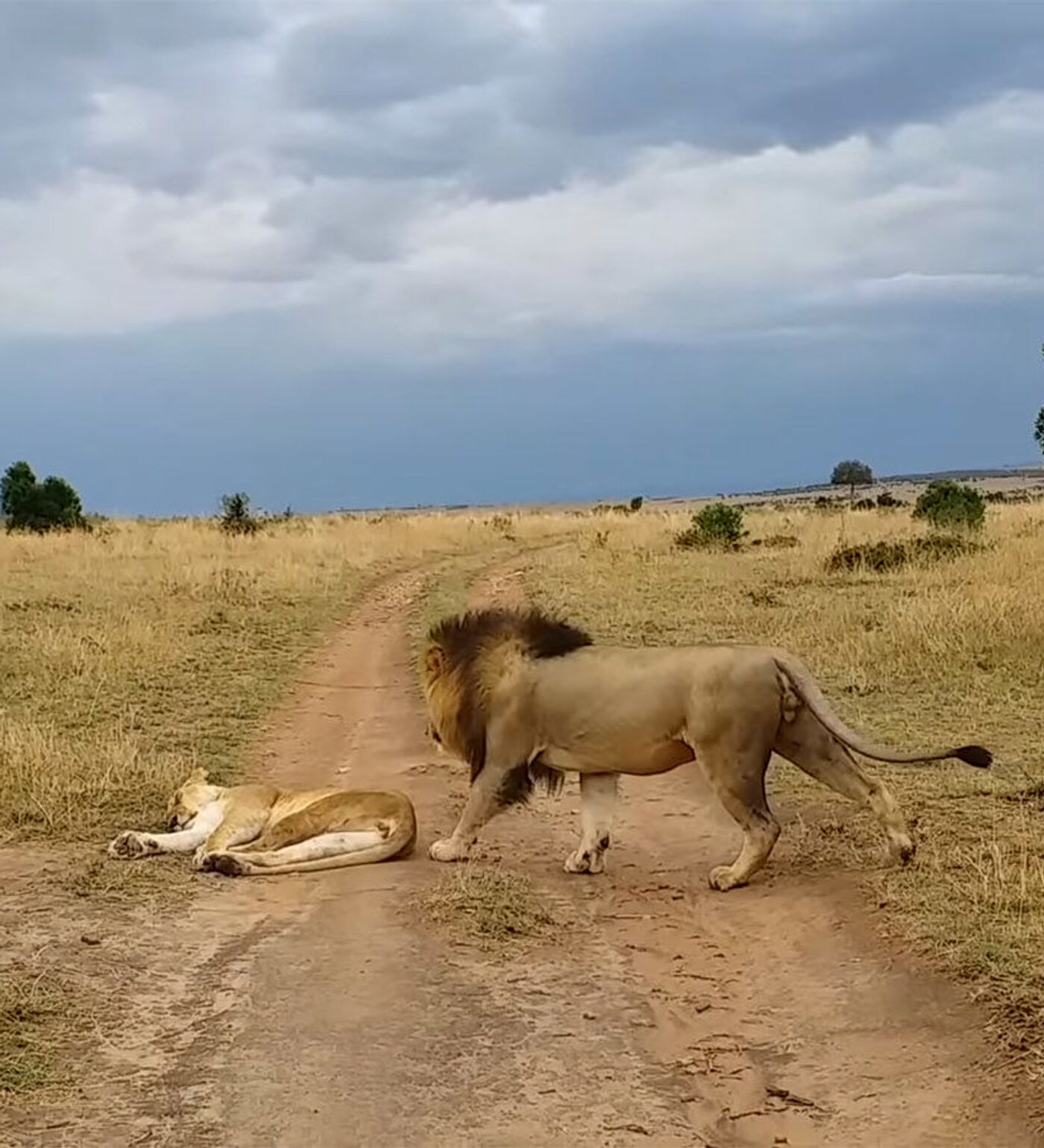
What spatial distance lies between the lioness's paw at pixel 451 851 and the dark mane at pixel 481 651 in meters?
0.35

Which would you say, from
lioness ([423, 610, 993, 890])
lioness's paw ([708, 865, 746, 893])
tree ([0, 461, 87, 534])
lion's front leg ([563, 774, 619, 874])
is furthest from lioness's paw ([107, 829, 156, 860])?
tree ([0, 461, 87, 534])

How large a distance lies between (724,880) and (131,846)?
3.11 meters

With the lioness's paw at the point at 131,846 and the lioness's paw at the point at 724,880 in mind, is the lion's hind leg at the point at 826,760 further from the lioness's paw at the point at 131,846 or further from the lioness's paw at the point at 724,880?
the lioness's paw at the point at 131,846

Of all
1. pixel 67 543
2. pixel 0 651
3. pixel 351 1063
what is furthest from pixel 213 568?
pixel 351 1063

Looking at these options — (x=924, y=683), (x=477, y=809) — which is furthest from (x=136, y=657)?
(x=477, y=809)

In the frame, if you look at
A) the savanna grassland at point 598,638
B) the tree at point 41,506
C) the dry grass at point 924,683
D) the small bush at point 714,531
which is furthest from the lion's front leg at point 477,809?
the tree at point 41,506

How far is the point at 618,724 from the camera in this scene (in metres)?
7.42

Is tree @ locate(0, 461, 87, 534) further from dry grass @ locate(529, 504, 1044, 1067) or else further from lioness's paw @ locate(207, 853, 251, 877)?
lioness's paw @ locate(207, 853, 251, 877)

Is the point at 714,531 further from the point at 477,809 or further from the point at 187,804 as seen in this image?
the point at 477,809

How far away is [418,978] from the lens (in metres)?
5.91

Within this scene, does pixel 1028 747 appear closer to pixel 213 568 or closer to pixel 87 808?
pixel 87 808

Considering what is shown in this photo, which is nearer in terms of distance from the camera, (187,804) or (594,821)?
(594,821)

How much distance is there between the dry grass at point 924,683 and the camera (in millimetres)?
6141

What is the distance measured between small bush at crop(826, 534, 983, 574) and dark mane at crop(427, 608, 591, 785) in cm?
1458
